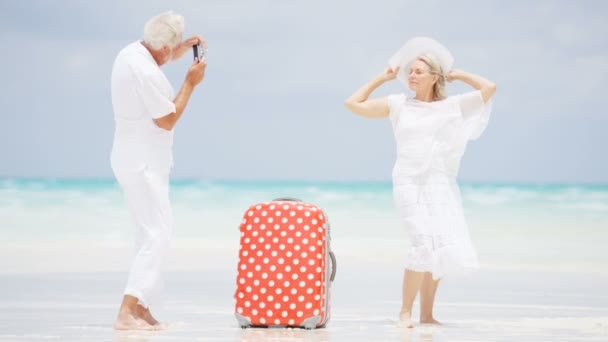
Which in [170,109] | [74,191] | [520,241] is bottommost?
[74,191]

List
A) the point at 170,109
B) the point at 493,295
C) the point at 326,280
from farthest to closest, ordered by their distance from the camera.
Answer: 1. the point at 493,295
2. the point at 326,280
3. the point at 170,109

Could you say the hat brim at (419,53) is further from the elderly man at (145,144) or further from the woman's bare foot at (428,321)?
the woman's bare foot at (428,321)

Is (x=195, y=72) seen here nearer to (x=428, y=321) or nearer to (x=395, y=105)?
(x=395, y=105)

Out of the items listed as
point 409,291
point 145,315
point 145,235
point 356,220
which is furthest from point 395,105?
→ point 356,220

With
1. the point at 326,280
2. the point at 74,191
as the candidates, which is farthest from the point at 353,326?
the point at 74,191

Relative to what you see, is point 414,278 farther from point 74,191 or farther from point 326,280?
point 74,191

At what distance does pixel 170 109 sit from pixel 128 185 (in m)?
0.36

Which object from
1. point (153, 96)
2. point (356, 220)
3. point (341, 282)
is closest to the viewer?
point (153, 96)

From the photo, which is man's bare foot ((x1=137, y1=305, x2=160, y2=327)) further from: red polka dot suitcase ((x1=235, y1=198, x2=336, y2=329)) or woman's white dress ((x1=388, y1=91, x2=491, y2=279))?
woman's white dress ((x1=388, y1=91, x2=491, y2=279))

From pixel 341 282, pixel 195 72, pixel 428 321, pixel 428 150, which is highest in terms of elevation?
pixel 195 72

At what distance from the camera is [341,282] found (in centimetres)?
794

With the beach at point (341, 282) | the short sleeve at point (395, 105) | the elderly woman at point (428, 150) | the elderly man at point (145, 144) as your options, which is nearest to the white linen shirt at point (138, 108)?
the elderly man at point (145, 144)

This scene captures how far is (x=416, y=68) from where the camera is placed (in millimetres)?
5613

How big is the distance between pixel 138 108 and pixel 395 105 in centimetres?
121
